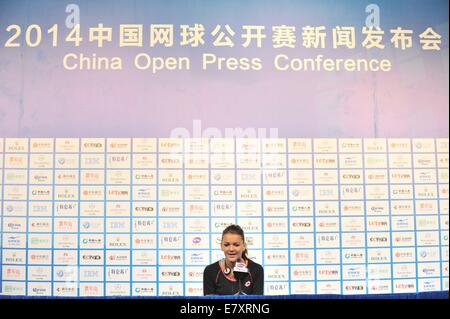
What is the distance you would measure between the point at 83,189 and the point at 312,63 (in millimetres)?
993

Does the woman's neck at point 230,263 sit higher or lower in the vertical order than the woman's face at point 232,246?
lower

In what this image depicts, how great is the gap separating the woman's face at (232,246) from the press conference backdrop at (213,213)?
42mm

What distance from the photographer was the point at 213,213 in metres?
1.30

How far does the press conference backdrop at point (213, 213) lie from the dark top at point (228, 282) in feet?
0.10

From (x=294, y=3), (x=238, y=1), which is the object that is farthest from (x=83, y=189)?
(x=294, y=3)

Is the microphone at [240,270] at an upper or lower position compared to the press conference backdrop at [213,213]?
lower

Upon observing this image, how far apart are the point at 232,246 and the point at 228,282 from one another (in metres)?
0.13

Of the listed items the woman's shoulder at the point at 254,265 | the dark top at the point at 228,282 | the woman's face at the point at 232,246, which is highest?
the woman's face at the point at 232,246

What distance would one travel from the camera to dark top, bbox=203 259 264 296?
4.25ft

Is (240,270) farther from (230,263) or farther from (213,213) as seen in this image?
(213,213)

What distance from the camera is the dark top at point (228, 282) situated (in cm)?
129

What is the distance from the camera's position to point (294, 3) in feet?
4.50

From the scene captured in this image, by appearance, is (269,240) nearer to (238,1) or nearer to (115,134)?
(115,134)

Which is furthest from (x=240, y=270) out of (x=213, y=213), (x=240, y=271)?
(x=213, y=213)
